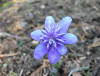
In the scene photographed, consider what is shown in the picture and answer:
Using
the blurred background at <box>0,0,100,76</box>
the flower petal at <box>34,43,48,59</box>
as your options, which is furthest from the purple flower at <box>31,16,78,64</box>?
the blurred background at <box>0,0,100,76</box>

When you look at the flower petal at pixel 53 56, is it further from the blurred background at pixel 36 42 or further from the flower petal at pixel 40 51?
the blurred background at pixel 36 42

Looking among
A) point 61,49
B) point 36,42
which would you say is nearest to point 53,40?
point 61,49

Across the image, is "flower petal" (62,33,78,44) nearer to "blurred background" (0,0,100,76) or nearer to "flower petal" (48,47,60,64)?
"flower petal" (48,47,60,64)

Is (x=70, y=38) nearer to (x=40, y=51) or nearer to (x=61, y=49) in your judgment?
(x=61, y=49)

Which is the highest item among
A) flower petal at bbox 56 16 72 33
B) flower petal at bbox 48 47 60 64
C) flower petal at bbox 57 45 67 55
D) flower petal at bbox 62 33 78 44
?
flower petal at bbox 56 16 72 33

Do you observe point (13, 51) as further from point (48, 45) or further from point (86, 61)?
point (86, 61)
